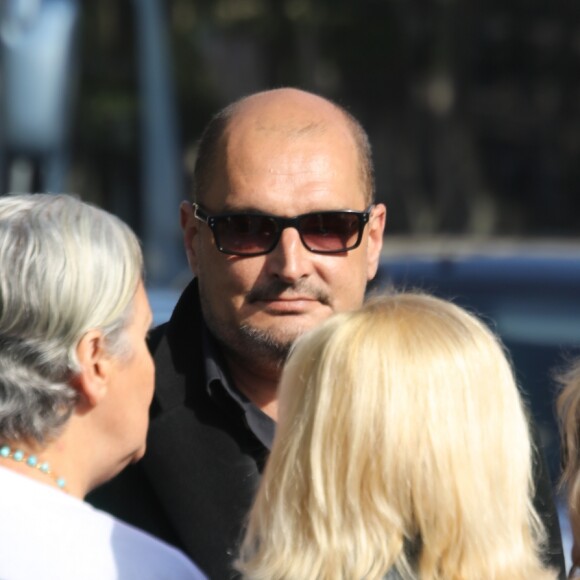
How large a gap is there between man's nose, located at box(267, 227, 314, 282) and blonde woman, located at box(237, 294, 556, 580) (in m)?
0.68

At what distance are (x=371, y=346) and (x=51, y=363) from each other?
1.58 feet

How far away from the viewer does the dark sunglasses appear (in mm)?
2676

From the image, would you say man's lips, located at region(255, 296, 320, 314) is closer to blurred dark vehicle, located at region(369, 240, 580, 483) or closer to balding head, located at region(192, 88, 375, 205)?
balding head, located at region(192, 88, 375, 205)

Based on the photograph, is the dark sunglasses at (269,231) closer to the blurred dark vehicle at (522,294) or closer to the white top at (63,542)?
the white top at (63,542)

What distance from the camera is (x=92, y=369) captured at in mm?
2043

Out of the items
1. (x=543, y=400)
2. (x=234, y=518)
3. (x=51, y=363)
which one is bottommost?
(x=543, y=400)

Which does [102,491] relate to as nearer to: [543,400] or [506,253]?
[543,400]

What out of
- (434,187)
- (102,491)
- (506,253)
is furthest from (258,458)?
(434,187)

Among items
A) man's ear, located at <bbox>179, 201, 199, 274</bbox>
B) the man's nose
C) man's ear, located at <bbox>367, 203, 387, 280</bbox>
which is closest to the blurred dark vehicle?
man's ear, located at <bbox>367, 203, 387, 280</bbox>

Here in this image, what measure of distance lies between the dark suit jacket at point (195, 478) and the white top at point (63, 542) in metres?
0.40

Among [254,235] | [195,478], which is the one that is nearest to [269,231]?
[254,235]

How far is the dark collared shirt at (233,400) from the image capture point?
2553 millimetres

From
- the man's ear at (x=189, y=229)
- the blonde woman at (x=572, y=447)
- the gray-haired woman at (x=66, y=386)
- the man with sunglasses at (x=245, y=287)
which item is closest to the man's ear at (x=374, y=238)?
the man with sunglasses at (x=245, y=287)

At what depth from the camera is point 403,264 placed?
4.96 meters
